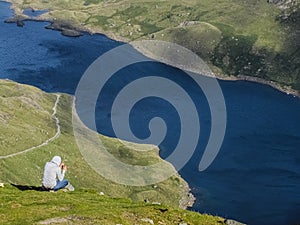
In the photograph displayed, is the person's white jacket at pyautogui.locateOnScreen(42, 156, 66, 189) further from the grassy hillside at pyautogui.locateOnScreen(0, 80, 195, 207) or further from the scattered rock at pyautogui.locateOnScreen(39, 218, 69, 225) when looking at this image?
the grassy hillside at pyautogui.locateOnScreen(0, 80, 195, 207)

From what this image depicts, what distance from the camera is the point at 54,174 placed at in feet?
143

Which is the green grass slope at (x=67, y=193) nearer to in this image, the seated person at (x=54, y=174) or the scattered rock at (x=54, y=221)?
the scattered rock at (x=54, y=221)

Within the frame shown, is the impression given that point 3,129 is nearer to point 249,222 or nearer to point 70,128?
point 70,128

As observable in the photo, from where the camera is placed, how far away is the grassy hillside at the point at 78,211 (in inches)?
1494

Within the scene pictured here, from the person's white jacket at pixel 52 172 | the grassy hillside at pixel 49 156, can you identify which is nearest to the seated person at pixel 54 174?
the person's white jacket at pixel 52 172

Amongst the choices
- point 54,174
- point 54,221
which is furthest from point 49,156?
point 54,221

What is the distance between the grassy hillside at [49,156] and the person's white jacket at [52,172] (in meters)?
98.2

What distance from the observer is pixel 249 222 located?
16000 cm

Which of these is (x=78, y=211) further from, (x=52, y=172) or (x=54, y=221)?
(x=52, y=172)

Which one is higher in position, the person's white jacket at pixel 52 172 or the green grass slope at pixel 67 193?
the person's white jacket at pixel 52 172

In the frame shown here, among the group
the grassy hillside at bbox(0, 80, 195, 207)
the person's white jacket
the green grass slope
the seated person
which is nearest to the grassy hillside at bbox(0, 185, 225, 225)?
the green grass slope

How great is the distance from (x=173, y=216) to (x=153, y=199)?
411 ft

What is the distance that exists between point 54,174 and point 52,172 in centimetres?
40

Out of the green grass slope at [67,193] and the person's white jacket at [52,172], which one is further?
the person's white jacket at [52,172]
